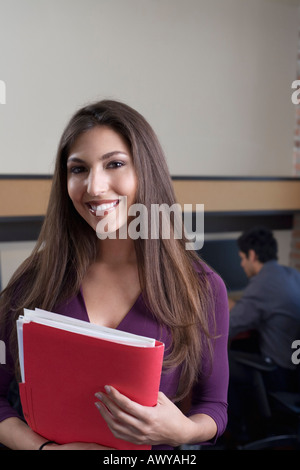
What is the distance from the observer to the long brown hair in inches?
37.5

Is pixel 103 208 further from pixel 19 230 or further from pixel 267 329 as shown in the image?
pixel 19 230

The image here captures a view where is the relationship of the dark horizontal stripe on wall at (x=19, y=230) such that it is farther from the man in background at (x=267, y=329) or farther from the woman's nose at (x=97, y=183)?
the woman's nose at (x=97, y=183)

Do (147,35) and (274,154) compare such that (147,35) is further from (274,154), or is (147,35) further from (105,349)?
(105,349)

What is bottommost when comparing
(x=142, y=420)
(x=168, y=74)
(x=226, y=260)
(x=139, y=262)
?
(x=226, y=260)

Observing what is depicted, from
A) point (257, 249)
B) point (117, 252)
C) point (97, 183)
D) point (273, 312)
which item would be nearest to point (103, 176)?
point (97, 183)

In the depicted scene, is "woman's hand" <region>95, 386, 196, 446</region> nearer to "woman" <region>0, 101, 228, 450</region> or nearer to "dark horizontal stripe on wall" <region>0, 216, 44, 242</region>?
"woman" <region>0, 101, 228, 450</region>

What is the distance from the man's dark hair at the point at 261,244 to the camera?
268 cm

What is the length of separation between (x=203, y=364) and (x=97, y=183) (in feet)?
1.47

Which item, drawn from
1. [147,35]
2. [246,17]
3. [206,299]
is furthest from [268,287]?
[246,17]

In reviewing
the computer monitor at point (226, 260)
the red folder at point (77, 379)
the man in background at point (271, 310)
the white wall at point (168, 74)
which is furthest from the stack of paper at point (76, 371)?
the computer monitor at point (226, 260)

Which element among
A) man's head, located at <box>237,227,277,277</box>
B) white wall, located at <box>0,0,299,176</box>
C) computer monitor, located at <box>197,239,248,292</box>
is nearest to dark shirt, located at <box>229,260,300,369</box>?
man's head, located at <box>237,227,277,277</box>

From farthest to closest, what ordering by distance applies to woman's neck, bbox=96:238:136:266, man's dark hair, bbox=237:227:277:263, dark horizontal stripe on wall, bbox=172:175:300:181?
dark horizontal stripe on wall, bbox=172:175:300:181, man's dark hair, bbox=237:227:277:263, woman's neck, bbox=96:238:136:266

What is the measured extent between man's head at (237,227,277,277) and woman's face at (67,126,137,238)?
188cm

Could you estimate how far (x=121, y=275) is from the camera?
3.41 ft
